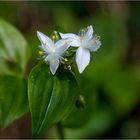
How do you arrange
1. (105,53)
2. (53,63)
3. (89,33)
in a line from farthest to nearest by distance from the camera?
(105,53), (89,33), (53,63)

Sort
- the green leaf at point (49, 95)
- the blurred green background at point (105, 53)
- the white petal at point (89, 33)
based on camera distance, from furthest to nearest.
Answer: the blurred green background at point (105, 53)
the white petal at point (89, 33)
the green leaf at point (49, 95)

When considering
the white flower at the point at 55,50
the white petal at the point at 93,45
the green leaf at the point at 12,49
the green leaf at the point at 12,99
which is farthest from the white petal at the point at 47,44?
the green leaf at the point at 12,49

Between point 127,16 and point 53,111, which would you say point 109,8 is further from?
point 53,111

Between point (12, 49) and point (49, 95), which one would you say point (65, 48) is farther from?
point (12, 49)

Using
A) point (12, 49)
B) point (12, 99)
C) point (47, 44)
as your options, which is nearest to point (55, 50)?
point (47, 44)

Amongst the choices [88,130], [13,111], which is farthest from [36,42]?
[13,111]

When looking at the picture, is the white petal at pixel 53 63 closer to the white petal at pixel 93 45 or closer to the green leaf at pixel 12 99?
the white petal at pixel 93 45
